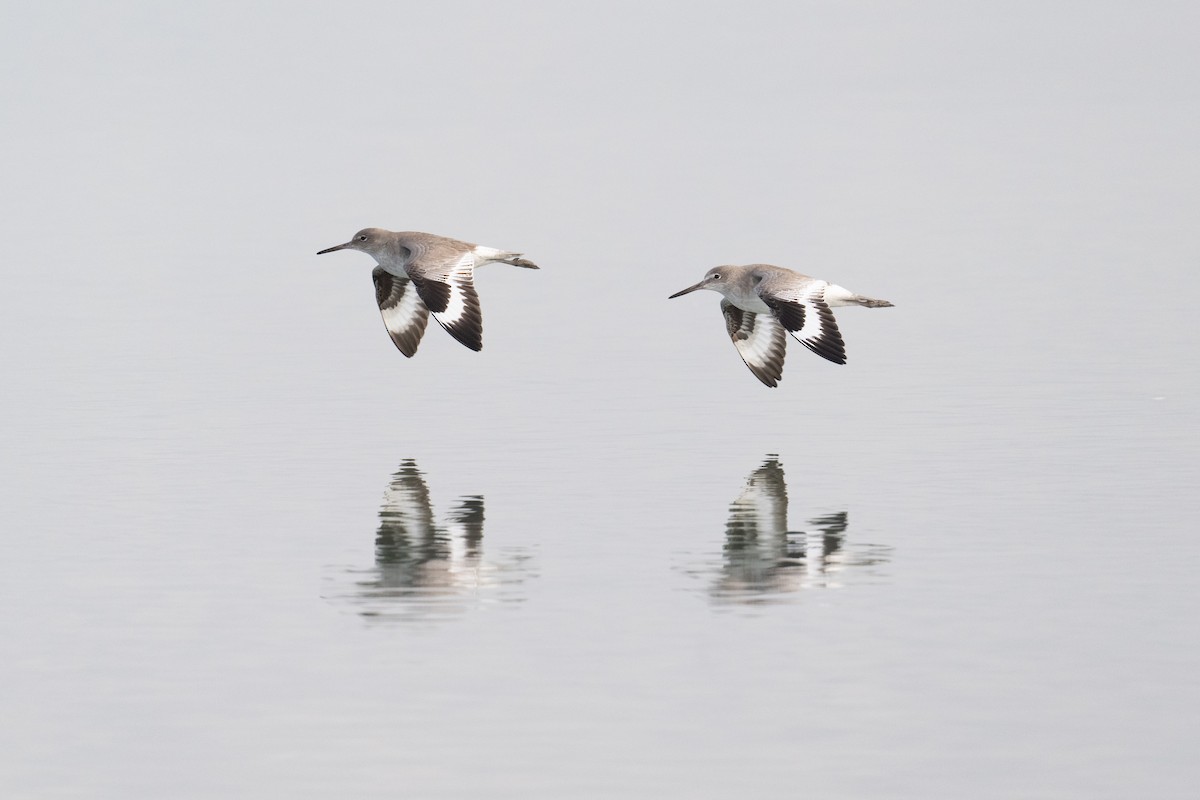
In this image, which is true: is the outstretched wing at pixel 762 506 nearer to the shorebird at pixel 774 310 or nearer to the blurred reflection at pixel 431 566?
the shorebird at pixel 774 310

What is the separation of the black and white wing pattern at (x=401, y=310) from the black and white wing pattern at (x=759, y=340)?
121 inches

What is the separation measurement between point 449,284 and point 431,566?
6.31 m

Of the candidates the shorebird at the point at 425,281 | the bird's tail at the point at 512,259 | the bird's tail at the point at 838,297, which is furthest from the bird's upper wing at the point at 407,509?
the bird's tail at the point at 838,297

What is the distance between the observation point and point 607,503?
20.3 meters

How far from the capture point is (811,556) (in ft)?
59.9

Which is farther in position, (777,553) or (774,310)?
(774,310)

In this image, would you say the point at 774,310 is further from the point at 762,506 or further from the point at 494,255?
the point at 762,506

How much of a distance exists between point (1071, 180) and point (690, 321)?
27.6 metres

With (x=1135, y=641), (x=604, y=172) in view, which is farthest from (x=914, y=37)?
Result: (x=1135, y=641)

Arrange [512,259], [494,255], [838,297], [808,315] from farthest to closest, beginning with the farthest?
1. [512,259]
2. [494,255]
3. [838,297]
4. [808,315]

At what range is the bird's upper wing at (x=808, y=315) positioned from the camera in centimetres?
2311

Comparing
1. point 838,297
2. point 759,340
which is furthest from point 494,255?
point 838,297

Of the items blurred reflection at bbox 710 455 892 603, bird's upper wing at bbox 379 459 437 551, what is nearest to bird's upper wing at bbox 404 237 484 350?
bird's upper wing at bbox 379 459 437 551

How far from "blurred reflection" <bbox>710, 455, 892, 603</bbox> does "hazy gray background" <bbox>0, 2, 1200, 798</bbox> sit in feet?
0.34
